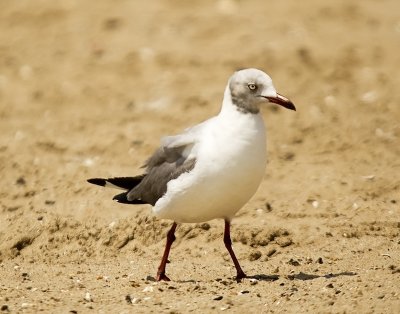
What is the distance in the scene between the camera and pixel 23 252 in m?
8.18

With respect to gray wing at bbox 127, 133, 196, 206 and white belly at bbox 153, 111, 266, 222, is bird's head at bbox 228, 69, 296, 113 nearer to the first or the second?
white belly at bbox 153, 111, 266, 222

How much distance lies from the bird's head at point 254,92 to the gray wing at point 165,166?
445 mm

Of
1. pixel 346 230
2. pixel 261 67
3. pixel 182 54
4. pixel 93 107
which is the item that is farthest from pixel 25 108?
pixel 346 230

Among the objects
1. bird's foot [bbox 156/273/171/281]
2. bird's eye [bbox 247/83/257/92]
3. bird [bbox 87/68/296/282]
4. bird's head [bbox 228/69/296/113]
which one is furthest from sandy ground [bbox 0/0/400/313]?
bird's eye [bbox 247/83/257/92]

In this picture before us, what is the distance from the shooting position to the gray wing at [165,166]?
6.88 m

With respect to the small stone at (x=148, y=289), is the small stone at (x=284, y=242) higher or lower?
lower

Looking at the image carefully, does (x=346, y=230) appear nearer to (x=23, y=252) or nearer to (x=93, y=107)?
(x=23, y=252)

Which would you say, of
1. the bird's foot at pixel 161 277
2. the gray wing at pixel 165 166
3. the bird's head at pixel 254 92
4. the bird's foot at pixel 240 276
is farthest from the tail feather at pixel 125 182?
the bird's head at pixel 254 92

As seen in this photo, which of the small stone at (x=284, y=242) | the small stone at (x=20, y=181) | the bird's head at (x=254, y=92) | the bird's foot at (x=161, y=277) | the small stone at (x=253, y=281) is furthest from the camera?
the small stone at (x=20, y=181)

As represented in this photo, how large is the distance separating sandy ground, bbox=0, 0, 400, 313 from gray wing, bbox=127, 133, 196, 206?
0.64 m

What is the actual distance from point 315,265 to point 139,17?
22.2 feet

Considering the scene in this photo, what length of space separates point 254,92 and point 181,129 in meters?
3.70

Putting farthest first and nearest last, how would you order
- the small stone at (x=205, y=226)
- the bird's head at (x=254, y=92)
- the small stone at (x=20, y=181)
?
the small stone at (x=20, y=181) < the small stone at (x=205, y=226) < the bird's head at (x=254, y=92)

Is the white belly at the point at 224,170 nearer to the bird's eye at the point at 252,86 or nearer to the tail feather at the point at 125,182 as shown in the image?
the bird's eye at the point at 252,86
